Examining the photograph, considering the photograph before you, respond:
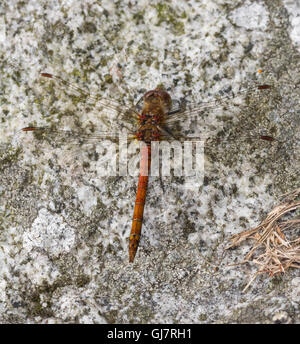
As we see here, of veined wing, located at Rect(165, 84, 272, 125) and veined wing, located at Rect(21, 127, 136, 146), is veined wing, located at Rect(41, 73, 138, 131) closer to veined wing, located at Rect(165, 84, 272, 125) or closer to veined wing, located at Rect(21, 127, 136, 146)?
veined wing, located at Rect(21, 127, 136, 146)

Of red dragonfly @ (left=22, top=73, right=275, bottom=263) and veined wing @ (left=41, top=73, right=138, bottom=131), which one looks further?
veined wing @ (left=41, top=73, right=138, bottom=131)

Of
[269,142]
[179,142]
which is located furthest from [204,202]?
[269,142]

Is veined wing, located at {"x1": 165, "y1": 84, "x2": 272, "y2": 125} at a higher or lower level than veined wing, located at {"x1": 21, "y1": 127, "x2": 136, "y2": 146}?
higher

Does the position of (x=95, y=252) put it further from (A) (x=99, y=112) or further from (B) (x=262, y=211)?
(B) (x=262, y=211)

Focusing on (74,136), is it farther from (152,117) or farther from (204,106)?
(204,106)

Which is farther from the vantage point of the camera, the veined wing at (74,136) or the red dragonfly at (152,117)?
the veined wing at (74,136)

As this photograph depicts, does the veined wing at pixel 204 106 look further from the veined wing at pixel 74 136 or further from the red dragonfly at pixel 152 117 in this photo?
the veined wing at pixel 74 136


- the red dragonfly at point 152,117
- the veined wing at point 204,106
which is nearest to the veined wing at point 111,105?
the red dragonfly at point 152,117

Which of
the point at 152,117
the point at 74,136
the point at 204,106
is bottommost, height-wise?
the point at 74,136

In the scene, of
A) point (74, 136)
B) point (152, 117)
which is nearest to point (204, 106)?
point (152, 117)

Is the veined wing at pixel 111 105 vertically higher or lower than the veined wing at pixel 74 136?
higher

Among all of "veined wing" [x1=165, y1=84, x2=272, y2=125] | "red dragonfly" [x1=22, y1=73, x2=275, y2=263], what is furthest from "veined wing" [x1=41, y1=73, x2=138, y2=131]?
"veined wing" [x1=165, y1=84, x2=272, y2=125]
